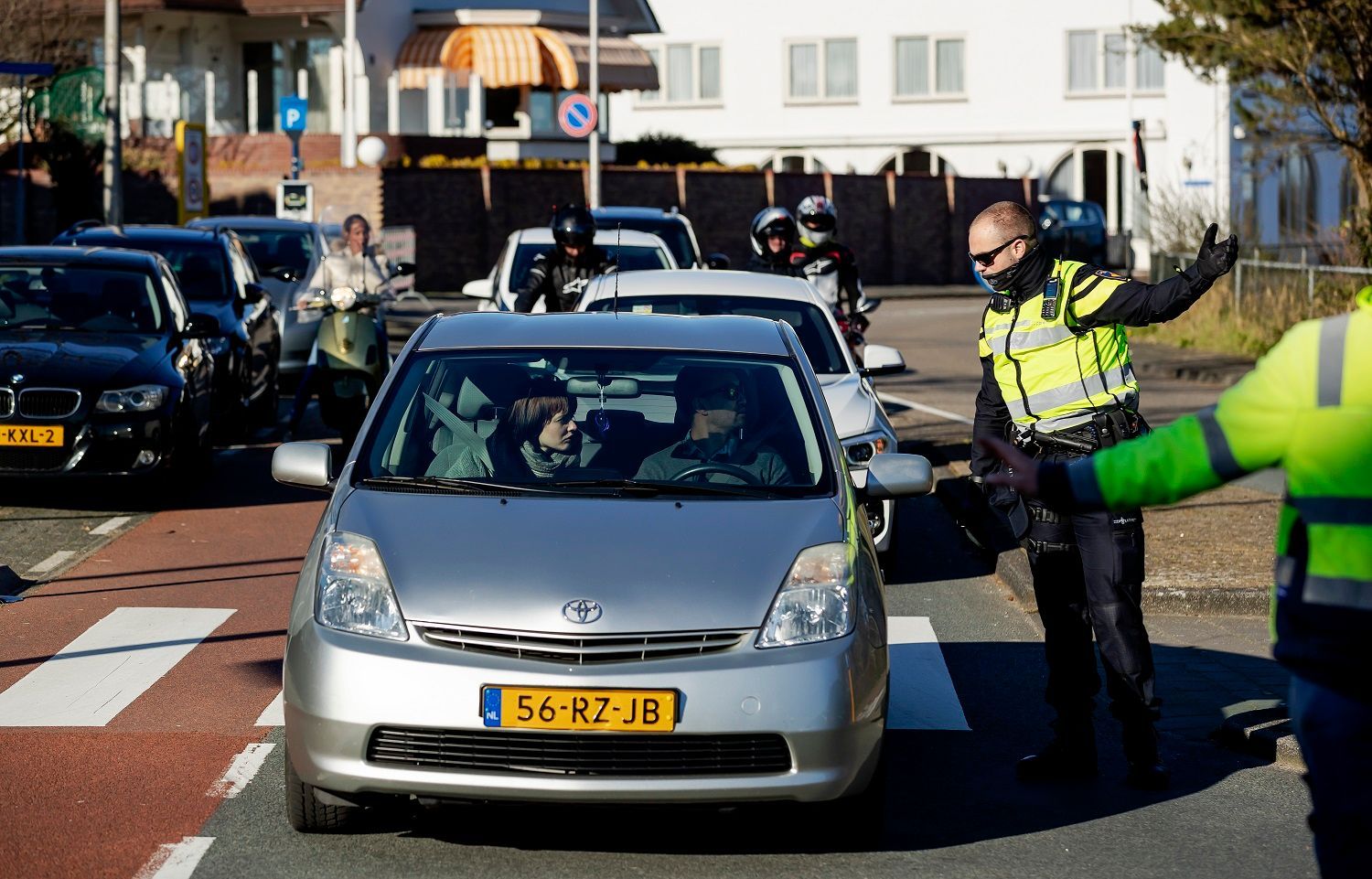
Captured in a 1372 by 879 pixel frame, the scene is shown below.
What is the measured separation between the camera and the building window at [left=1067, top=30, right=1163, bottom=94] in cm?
5906

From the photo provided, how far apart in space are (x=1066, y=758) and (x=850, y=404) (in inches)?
164

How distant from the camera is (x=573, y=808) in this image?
5398mm

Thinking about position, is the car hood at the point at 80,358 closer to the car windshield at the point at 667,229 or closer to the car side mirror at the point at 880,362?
the car side mirror at the point at 880,362

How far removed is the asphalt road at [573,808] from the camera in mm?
5723

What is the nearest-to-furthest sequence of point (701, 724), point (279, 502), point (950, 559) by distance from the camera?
point (701, 724) → point (950, 559) → point (279, 502)

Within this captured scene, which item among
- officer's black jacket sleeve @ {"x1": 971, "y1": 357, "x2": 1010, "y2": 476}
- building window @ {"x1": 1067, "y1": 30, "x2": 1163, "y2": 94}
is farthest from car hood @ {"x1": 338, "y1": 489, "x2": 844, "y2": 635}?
building window @ {"x1": 1067, "y1": 30, "x2": 1163, "y2": 94}

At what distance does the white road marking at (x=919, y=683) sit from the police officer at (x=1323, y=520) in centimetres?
349

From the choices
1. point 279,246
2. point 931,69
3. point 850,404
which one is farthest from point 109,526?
point 931,69

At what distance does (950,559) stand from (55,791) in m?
6.39

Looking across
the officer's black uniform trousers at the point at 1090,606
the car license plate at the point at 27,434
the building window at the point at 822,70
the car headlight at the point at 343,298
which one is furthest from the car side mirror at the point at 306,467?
the building window at the point at 822,70

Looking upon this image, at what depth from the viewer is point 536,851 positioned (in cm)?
579

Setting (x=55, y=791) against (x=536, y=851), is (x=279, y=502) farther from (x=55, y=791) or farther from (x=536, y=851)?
(x=536, y=851)

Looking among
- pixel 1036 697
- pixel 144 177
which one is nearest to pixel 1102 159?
pixel 144 177

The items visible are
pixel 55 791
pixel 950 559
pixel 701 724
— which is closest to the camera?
pixel 701 724
